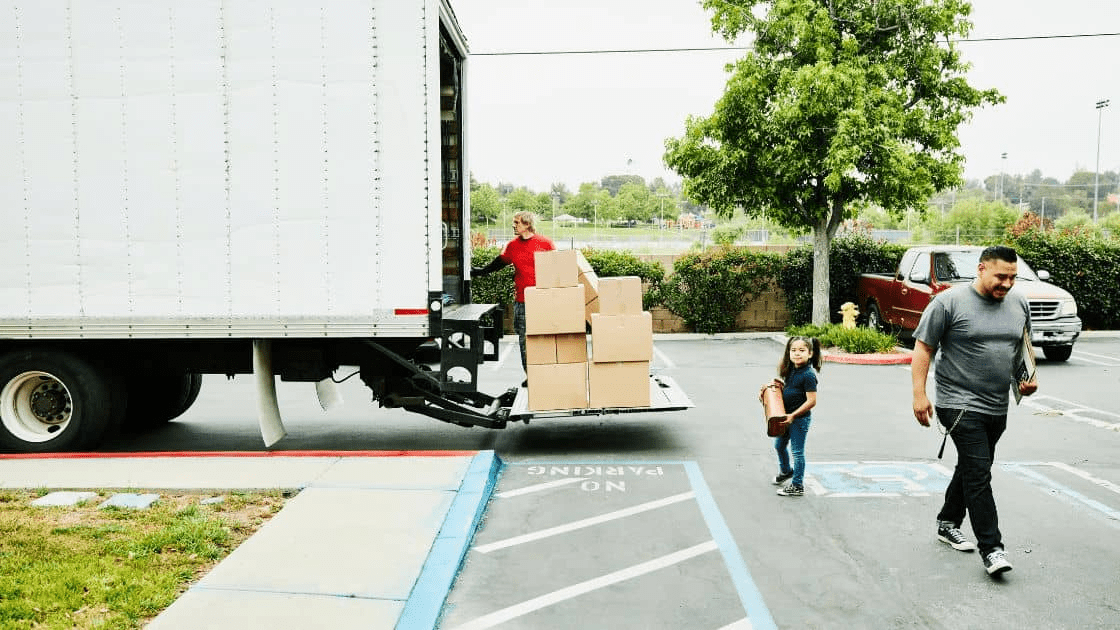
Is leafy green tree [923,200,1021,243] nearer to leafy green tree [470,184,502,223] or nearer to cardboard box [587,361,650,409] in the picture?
leafy green tree [470,184,502,223]

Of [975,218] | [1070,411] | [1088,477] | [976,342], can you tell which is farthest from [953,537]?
[975,218]

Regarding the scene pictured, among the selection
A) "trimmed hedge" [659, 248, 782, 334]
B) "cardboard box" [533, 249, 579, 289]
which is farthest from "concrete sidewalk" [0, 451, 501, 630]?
"trimmed hedge" [659, 248, 782, 334]

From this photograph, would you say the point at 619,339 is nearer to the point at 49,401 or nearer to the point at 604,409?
the point at 604,409

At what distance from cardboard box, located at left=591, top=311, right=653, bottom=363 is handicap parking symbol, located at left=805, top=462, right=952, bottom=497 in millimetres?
1838

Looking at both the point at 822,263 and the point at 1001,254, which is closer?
the point at 1001,254

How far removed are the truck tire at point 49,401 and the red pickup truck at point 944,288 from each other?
12.4 meters

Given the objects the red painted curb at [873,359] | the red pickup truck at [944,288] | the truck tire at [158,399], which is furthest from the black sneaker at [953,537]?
the red pickup truck at [944,288]

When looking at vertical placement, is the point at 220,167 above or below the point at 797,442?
above

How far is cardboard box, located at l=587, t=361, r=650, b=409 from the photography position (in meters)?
8.48

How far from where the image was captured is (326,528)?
19.4 feet

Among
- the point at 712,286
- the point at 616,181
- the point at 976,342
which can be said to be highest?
the point at 616,181

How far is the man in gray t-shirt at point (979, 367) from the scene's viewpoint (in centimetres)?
539

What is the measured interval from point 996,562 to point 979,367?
113cm

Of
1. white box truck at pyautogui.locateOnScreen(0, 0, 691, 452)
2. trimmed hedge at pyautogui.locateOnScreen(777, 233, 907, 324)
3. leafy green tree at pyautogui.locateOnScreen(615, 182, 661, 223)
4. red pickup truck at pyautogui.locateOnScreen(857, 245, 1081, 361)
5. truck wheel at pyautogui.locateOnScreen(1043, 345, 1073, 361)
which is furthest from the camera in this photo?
leafy green tree at pyautogui.locateOnScreen(615, 182, 661, 223)
